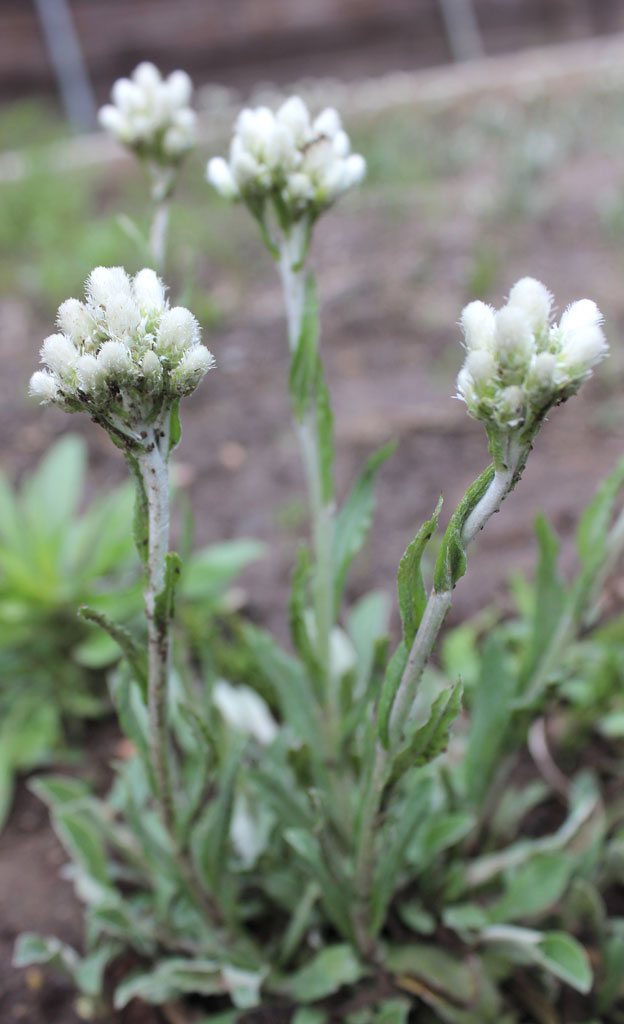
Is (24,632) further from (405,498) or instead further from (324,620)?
(405,498)

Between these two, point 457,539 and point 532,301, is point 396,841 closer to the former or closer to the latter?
point 457,539

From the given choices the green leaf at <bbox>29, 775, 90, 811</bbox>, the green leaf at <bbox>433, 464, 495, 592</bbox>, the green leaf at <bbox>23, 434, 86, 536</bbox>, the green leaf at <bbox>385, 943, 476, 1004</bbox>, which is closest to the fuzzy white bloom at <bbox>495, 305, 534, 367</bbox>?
the green leaf at <bbox>433, 464, 495, 592</bbox>

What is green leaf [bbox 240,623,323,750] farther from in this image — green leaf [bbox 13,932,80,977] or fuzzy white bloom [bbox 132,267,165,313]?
fuzzy white bloom [bbox 132,267,165,313]

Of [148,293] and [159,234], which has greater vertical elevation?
[159,234]

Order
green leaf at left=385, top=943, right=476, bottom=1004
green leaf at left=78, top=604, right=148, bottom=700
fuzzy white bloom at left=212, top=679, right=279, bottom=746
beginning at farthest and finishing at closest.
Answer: fuzzy white bloom at left=212, top=679, right=279, bottom=746
green leaf at left=385, top=943, right=476, bottom=1004
green leaf at left=78, top=604, right=148, bottom=700

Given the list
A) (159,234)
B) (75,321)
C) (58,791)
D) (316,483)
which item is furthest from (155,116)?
(58,791)

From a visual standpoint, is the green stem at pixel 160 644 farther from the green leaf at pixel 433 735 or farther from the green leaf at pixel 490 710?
the green leaf at pixel 490 710
